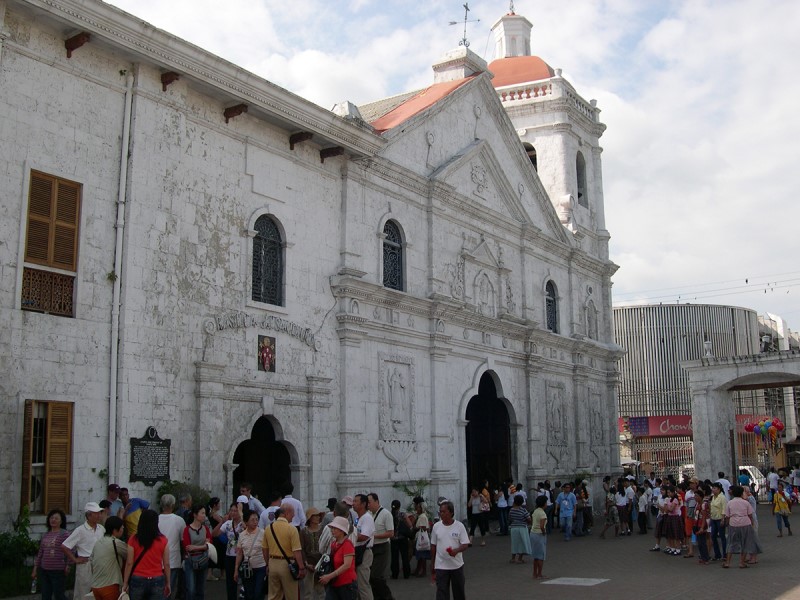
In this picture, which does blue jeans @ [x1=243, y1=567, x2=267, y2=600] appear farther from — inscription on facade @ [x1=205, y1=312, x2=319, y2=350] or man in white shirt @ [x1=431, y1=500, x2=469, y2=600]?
inscription on facade @ [x1=205, y1=312, x2=319, y2=350]

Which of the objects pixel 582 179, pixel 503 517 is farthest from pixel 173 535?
pixel 582 179

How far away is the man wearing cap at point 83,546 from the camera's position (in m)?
11.0

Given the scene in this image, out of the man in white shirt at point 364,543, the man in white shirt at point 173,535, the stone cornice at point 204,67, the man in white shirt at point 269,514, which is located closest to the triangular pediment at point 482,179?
the stone cornice at point 204,67

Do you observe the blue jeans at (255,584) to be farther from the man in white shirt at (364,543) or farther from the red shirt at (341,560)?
the red shirt at (341,560)

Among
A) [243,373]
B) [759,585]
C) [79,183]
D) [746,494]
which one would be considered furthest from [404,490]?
[79,183]

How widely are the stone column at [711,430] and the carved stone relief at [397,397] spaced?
60.4 ft

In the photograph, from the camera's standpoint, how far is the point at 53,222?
14.8 m

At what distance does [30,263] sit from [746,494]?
13.9m

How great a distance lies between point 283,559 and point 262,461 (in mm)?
9759

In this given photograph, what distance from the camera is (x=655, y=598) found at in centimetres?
1288

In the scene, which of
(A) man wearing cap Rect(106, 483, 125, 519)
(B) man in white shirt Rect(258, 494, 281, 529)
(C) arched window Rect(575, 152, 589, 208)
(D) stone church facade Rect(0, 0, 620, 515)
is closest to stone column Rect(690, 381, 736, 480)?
(D) stone church facade Rect(0, 0, 620, 515)

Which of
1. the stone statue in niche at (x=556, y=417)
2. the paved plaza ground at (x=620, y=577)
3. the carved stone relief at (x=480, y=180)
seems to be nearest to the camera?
the paved plaza ground at (x=620, y=577)

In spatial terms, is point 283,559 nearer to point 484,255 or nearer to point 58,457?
point 58,457

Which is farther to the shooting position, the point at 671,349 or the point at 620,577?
the point at 671,349
